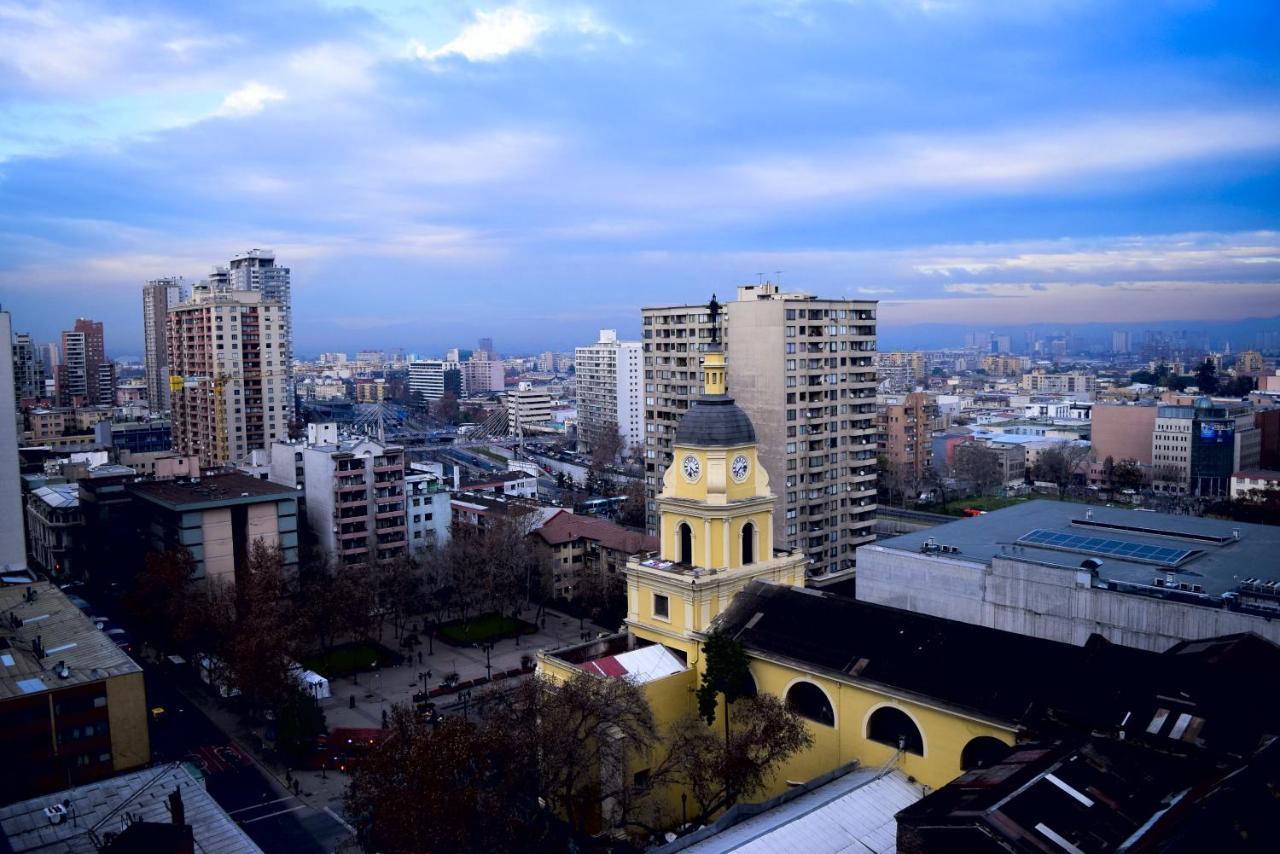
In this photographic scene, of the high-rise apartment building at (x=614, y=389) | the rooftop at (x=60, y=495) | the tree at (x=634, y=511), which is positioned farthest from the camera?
the high-rise apartment building at (x=614, y=389)

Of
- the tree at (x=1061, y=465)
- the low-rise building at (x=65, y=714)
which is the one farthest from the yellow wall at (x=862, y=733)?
the tree at (x=1061, y=465)

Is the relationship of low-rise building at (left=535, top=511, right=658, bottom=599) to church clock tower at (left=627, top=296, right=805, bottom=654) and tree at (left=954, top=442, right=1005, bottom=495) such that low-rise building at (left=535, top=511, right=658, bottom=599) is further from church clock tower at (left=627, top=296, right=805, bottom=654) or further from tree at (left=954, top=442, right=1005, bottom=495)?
tree at (left=954, top=442, right=1005, bottom=495)

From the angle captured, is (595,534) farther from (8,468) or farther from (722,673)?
(722,673)

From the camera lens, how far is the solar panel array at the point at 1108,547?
29781mm

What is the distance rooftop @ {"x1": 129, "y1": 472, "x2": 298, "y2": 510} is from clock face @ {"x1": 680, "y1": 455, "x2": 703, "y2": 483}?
24.2 metres

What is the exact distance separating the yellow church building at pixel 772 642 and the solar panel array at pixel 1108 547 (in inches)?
482

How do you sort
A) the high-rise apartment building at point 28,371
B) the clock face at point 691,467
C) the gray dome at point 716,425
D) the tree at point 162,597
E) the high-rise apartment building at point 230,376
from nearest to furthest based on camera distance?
1. the gray dome at point 716,425
2. the clock face at point 691,467
3. the tree at point 162,597
4. the high-rise apartment building at point 230,376
5. the high-rise apartment building at point 28,371

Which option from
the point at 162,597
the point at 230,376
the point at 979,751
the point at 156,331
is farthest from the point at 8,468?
the point at 156,331

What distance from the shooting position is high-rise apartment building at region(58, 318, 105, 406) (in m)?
117

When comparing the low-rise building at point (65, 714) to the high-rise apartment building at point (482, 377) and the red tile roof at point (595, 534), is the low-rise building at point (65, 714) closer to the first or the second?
the red tile roof at point (595, 534)

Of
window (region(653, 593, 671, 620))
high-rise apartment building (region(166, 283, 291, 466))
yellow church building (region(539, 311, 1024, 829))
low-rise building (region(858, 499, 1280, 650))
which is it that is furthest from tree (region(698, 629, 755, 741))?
high-rise apartment building (region(166, 283, 291, 466))

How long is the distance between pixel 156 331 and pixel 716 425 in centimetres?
11195

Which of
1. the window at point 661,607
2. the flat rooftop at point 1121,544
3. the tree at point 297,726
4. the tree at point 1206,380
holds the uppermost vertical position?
the tree at point 1206,380

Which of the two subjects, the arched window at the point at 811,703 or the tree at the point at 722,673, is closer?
the arched window at the point at 811,703
